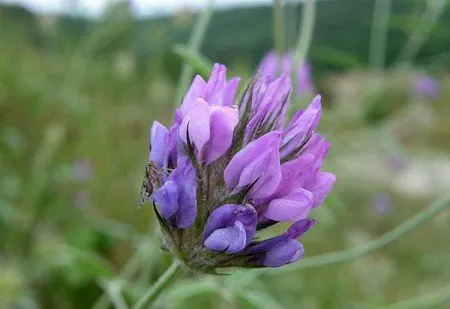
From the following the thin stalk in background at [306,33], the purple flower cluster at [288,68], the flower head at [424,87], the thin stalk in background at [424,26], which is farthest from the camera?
the flower head at [424,87]

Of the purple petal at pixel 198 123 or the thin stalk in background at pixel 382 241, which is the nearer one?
the purple petal at pixel 198 123

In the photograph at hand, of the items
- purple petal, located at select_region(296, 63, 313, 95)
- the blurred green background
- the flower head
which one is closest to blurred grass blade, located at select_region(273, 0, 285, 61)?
the blurred green background

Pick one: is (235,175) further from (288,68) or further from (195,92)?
(288,68)

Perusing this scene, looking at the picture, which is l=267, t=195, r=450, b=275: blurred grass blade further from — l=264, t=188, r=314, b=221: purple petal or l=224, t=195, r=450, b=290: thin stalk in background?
l=264, t=188, r=314, b=221: purple petal

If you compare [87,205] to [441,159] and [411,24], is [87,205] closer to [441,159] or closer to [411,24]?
[411,24]

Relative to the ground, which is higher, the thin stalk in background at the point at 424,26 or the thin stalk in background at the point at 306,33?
the thin stalk in background at the point at 306,33

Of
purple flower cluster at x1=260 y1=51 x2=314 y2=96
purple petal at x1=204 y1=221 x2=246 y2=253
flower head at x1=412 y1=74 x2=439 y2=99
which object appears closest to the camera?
purple petal at x1=204 y1=221 x2=246 y2=253

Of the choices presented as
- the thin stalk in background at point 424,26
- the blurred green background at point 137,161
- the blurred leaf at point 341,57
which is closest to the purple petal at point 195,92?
the blurred green background at point 137,161

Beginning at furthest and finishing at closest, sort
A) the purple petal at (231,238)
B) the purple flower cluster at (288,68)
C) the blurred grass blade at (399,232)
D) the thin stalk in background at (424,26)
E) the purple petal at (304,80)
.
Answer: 1. the thin stalk in background at (424,26)
2. the purple petal at (304,80)
3. the purple flower cluster at (288,68)
4. the blurred grass blade at (399,232)
5. the purple petal at (231,238)

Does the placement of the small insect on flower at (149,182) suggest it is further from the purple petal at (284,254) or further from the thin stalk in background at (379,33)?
the thin stalk in background at (379,33)

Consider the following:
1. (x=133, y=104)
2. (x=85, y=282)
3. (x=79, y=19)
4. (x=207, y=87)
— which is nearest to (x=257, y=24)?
(x=79, y=19)
